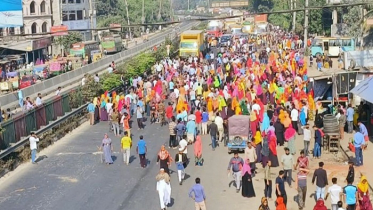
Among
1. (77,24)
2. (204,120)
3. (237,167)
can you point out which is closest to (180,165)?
(237,167)

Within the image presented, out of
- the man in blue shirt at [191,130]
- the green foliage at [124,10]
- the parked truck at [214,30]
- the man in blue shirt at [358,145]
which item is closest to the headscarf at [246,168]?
the man in blue shirt at [358,145]

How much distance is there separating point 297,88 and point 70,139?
9.99 metres

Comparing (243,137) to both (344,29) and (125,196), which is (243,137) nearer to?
(125,196)

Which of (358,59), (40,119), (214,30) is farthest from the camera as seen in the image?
(214,30)

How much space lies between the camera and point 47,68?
160ft

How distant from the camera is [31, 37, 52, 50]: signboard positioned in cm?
6288

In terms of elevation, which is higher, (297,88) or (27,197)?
(297,88)

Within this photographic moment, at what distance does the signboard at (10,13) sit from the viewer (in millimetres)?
56344

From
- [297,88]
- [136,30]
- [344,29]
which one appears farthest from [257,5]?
[297,88]

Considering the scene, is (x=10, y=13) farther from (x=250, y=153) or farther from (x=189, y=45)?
(x=250, y=153)

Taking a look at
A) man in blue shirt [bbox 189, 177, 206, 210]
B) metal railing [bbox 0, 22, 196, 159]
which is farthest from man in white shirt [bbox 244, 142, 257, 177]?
metal railing [bbox 0, 22, 196, 159]

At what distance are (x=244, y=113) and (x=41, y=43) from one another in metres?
42.5

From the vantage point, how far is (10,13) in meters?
57.1

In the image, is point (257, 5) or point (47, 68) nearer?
point (47, 68)
